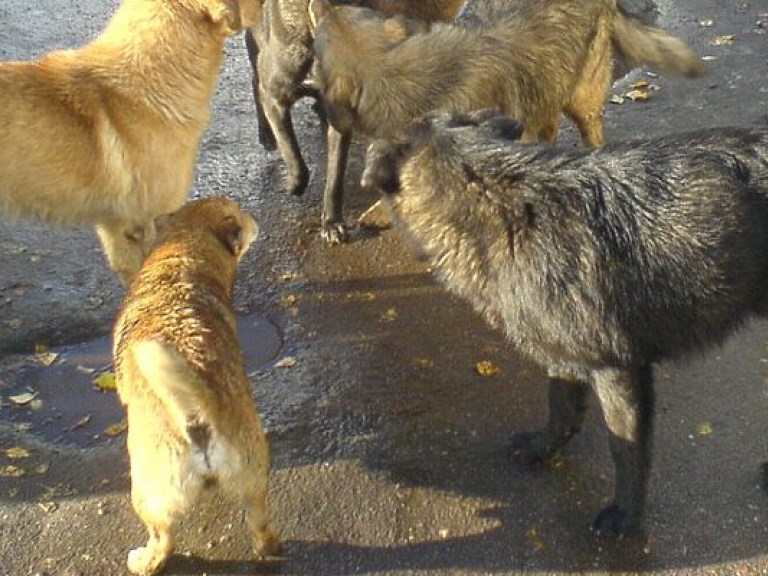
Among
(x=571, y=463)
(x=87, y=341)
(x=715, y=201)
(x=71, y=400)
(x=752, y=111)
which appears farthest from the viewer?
(x=752, y=111)

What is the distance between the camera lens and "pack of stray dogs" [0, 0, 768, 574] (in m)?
3.21

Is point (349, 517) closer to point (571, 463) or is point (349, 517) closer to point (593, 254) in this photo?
point (571, 463)

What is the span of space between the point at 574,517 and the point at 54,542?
214cm

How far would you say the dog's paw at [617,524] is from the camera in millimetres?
3650

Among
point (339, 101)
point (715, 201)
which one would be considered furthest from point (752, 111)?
point (715, 201)

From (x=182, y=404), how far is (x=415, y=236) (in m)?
1.19

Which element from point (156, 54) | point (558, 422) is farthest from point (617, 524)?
point (156, 54)

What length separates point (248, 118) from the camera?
7.00 m

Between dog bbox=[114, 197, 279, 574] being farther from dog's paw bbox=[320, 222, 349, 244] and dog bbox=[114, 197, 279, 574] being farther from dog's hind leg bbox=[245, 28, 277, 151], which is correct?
dog's hind leg bbox=[245, 28, 277, 151]

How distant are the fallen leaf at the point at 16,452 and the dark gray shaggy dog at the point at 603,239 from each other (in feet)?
6.66

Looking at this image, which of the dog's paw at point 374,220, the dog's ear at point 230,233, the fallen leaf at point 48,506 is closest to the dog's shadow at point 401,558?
the fallen leaf at point 48,506

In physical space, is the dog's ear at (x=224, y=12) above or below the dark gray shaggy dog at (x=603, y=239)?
above

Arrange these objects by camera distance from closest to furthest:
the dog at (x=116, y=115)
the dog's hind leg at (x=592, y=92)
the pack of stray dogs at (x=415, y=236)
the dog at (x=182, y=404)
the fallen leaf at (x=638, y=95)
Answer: the dog at (x=182, y=404) → the pack of stray dogs at (x=415, y=236) → the dog at (x=116, y=115) → the dog's hind leg at (x=592, y=92) → the fallen leaf at (x=638, y=95)

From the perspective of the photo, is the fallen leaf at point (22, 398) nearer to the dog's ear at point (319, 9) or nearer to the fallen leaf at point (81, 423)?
the fallen leaf at point (81, 423)
